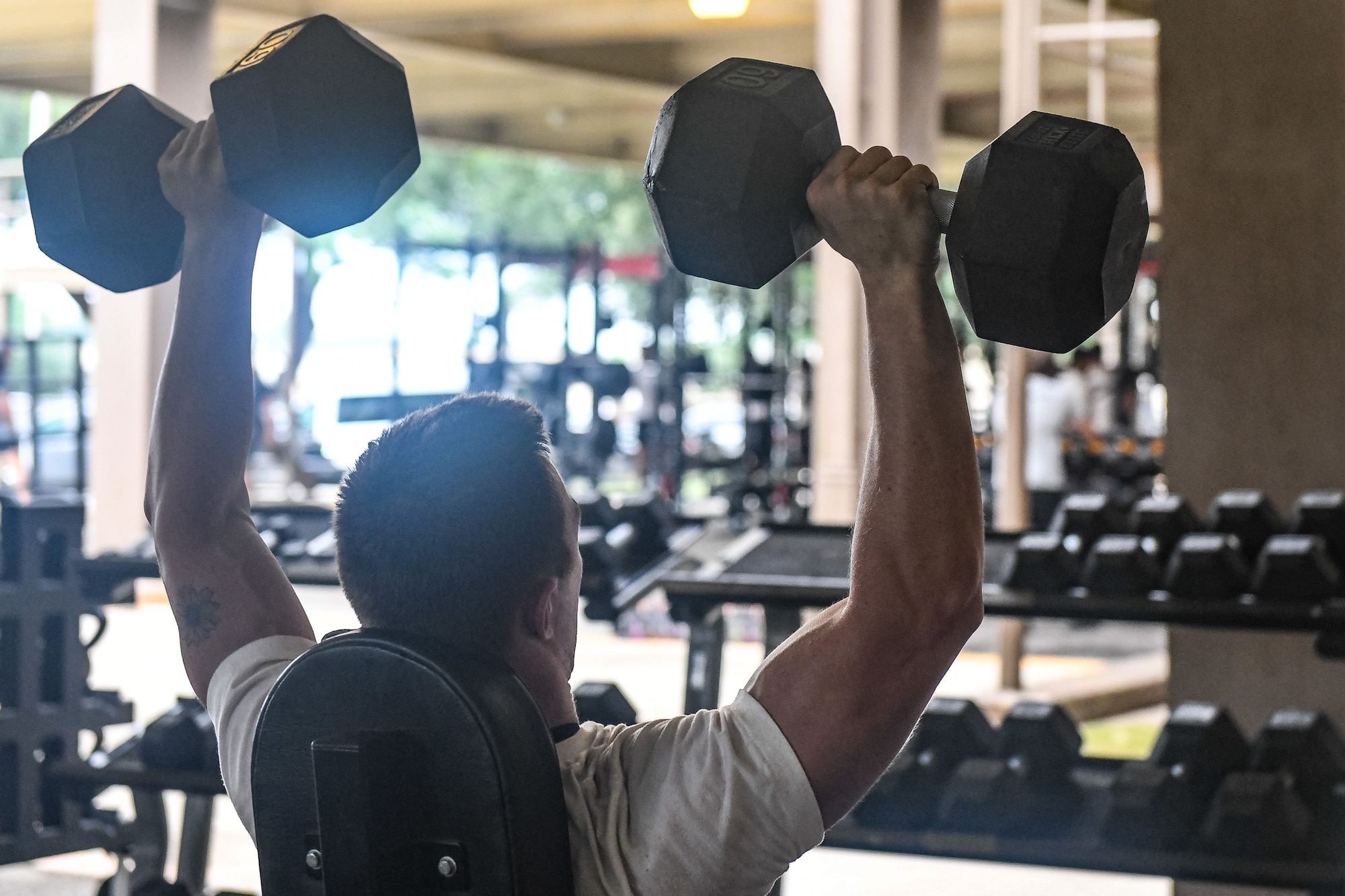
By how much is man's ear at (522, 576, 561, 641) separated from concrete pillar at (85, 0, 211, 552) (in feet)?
18.9

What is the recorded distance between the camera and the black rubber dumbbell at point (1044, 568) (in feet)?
6.26

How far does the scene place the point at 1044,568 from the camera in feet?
6.26

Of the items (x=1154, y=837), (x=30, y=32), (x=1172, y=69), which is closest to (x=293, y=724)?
(x=1154, y=837)

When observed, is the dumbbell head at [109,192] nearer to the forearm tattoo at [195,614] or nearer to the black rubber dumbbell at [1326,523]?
the forearm tattoo at [195,614]

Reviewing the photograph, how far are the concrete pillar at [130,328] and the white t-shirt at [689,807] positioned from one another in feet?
19.1

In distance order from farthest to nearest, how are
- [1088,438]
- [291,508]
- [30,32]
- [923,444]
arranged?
[30,32], [1088,438], [291,508], [923,444]

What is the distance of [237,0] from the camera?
276 inches

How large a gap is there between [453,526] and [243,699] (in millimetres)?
265

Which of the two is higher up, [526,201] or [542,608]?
[526,201]

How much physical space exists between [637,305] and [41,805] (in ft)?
58.2

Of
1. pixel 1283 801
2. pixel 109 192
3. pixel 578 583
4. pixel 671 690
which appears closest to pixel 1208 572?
pixel 1283 801

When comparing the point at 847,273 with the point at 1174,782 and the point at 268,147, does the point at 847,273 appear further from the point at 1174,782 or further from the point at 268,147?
the point at 268,147

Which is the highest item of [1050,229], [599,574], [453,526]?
[1050,229]

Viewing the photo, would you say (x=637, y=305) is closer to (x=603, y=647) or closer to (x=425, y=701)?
(x=603, y=647)
